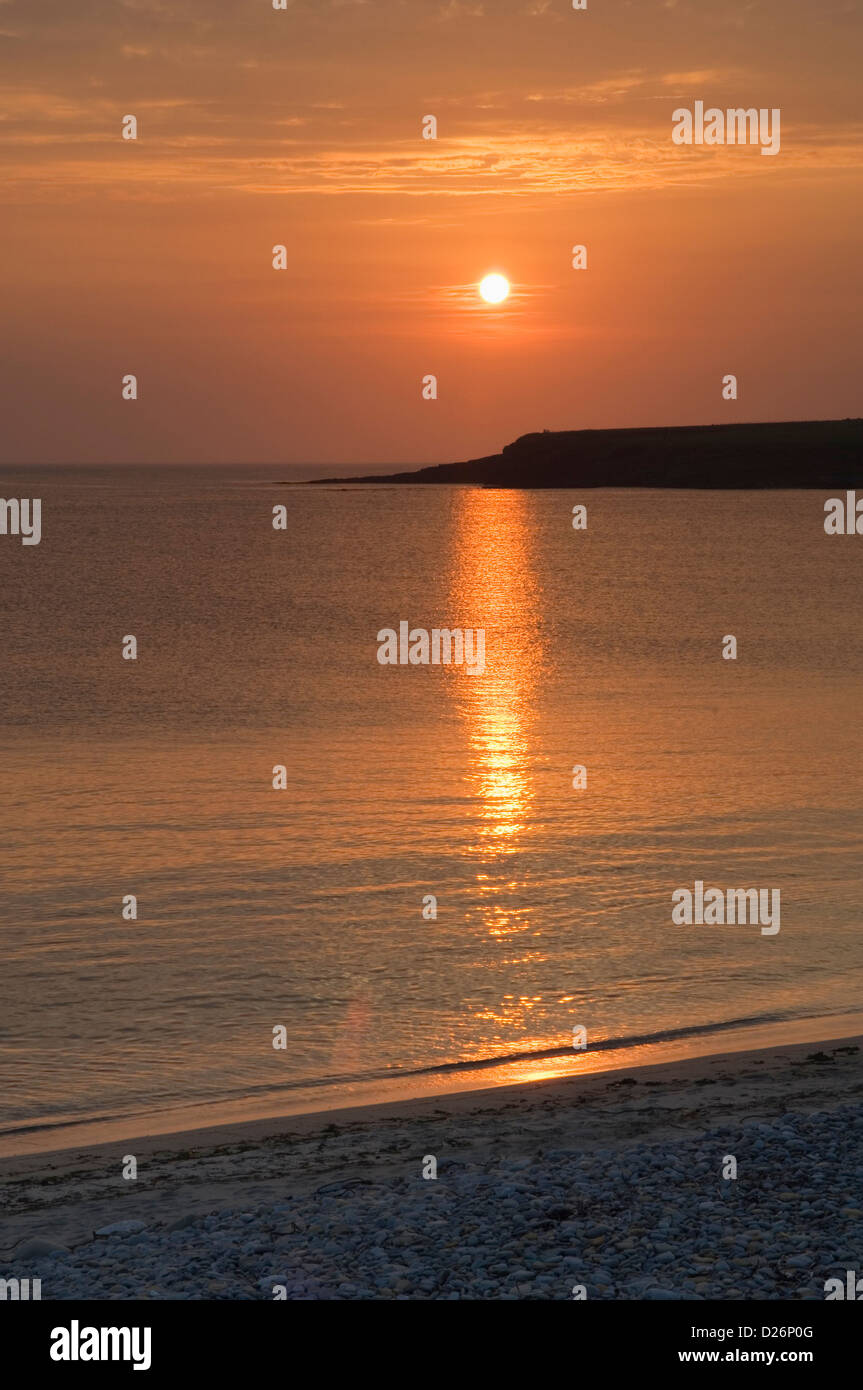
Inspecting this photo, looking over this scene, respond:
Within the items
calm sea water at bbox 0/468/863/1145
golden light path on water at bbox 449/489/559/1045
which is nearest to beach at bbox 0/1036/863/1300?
calm sea water at bbox 0/468/863/1145

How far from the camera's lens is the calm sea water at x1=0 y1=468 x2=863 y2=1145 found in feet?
51.3

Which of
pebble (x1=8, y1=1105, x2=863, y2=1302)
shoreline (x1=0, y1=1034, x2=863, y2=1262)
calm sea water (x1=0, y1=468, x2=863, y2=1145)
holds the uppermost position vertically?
calm sea water (x1=0, y1=468, x2=863, y2=1145)

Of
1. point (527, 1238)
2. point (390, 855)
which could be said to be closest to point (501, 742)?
point (390, 855)

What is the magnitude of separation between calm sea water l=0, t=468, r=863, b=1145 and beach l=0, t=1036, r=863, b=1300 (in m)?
1.71

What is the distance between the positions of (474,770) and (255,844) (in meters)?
8.03

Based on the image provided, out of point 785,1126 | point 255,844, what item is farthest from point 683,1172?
point 255,844

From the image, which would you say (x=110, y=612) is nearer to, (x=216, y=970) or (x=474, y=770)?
(x=474, y=770)

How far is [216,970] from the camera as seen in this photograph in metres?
17.8

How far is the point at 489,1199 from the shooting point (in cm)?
997

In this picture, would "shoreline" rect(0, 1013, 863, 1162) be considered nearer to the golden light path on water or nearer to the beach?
the beach

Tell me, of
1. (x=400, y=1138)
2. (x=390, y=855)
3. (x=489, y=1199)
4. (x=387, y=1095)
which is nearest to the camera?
(x=489, y=1199)

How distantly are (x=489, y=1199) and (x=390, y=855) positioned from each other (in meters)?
13.6

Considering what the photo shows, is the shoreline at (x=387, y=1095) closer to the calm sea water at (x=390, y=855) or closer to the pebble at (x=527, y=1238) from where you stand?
the calm sea water at (x=390, y=855)

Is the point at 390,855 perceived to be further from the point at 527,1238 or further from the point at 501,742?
the point at 527,1238
